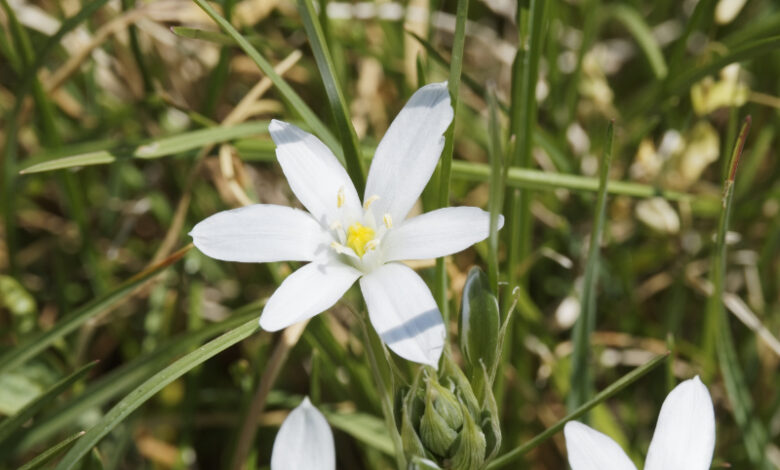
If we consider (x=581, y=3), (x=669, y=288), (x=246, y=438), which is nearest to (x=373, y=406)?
(x=246, y=438)

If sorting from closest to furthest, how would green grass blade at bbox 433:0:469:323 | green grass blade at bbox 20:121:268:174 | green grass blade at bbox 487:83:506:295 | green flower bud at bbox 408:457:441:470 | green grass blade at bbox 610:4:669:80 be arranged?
green grass blade at bbox 487:83:506:295 → green flower bud at bbox 408:457:441:470 → green grass blade at bbox 433:0:469:323 → green grass blade at bbox 20:121:268:174 → green grass blade at bbox 610:4:669:80

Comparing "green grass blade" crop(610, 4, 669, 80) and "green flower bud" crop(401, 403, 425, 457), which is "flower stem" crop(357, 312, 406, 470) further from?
"green grass blade" crop(610, 4, 669, 80)

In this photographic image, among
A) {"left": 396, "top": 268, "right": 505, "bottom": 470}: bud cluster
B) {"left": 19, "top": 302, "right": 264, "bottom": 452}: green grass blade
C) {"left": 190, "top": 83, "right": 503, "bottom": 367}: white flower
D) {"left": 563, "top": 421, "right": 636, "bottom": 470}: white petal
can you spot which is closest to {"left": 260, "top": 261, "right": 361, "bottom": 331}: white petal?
{"left": 190, "top": 83, "right": 503, "bottom": 367}: white flower

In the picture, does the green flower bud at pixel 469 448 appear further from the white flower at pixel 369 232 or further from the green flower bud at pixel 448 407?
the white flower at pixel 369 232

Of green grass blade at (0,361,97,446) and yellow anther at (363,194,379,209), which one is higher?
yellow anther at (363,194,379,209)

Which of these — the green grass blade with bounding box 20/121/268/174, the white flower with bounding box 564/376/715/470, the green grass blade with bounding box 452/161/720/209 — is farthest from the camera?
the green grass blade with bounding box 452/161/720/209

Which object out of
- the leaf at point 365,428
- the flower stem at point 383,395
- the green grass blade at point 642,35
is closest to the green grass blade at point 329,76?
the flower stem at point 383,395

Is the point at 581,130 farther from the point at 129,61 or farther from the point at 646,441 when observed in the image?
the point at 129,61
